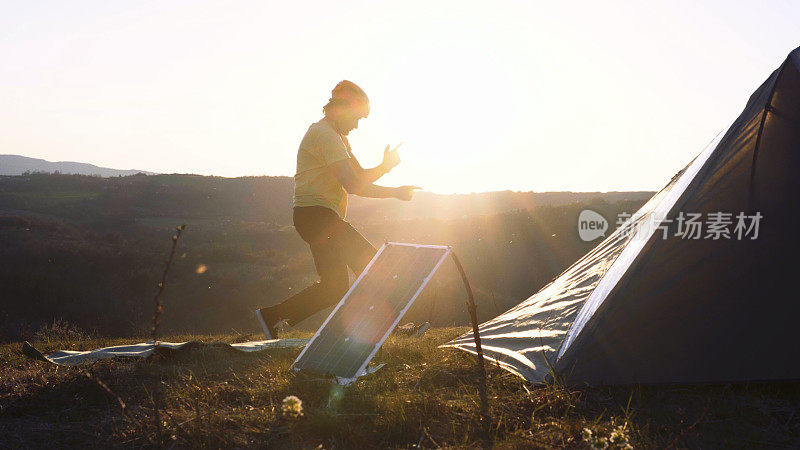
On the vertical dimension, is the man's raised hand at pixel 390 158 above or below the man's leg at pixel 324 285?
above

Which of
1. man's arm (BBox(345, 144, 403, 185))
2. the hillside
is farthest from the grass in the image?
the hillside

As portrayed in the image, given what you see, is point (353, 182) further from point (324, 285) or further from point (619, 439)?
point (619, 439)

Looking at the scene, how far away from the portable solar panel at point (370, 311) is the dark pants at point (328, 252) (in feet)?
2.00

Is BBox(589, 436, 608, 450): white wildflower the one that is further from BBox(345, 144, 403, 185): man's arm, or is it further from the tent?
BBox(345, 144, 403, 185): man's arm

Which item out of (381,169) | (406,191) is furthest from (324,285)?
(406,191)

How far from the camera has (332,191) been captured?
503 cm

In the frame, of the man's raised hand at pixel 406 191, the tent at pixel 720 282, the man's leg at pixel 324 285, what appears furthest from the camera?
the man's leg at pixel 324 285

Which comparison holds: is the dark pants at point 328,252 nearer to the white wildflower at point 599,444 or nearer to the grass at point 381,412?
the grass at point 381,412

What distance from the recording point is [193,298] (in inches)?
601

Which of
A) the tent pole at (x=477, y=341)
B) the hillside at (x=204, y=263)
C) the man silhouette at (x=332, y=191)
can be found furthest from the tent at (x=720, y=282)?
the hillside at (x=204, y=263)

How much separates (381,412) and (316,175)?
232cm

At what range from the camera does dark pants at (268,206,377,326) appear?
5.00 meters

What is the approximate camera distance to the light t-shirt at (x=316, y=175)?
4797 mm

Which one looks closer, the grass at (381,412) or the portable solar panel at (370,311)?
the grass at (381,412)
